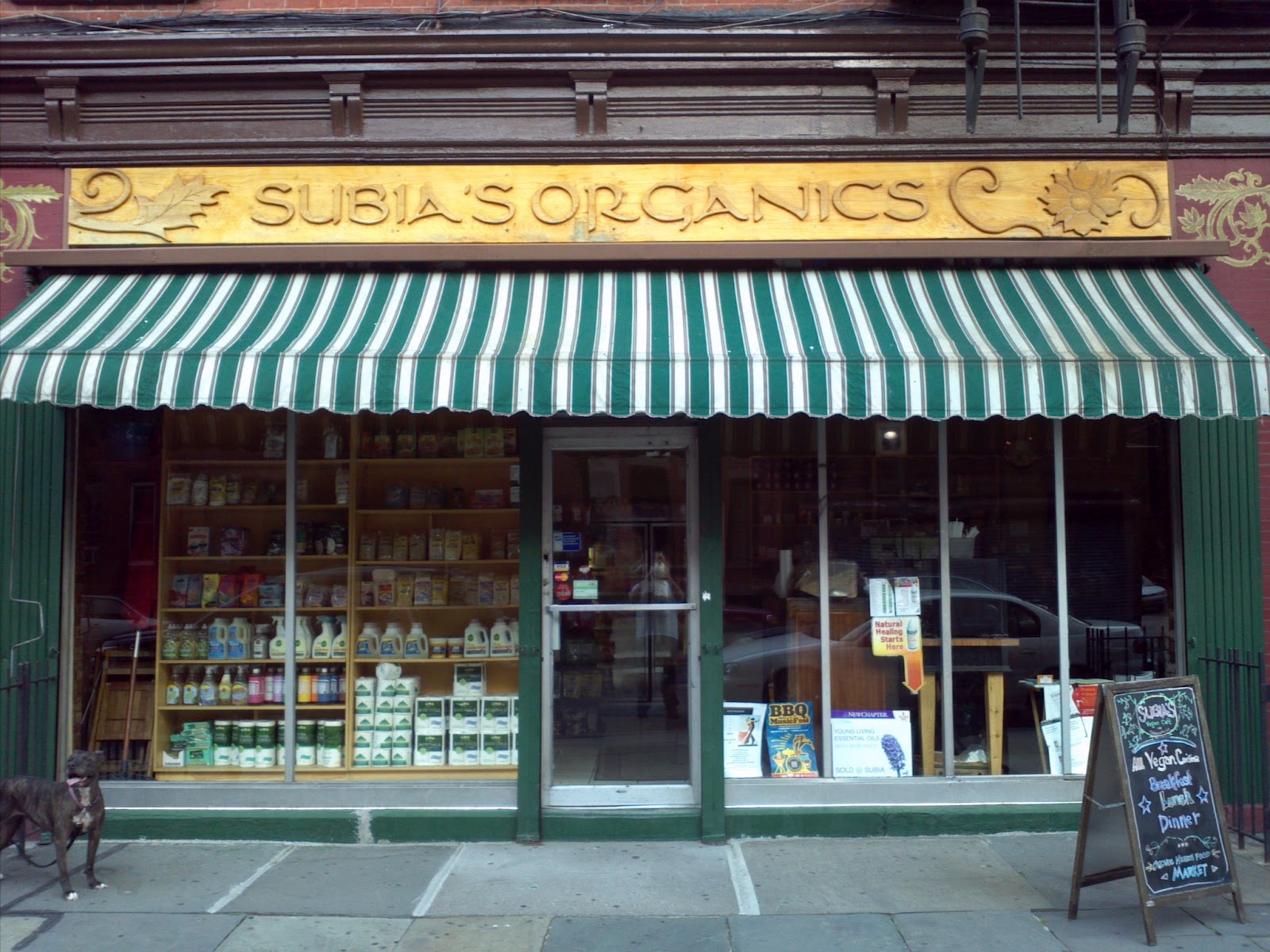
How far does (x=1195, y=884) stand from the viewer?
5.42 metres

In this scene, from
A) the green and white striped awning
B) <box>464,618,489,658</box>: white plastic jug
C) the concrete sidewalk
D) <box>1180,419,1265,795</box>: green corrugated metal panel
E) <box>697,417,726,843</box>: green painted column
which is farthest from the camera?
<box>464,618,489,658</box>: white plastic jug

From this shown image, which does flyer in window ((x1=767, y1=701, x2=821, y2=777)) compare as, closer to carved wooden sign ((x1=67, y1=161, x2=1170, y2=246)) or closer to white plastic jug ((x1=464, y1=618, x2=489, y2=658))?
white plastic jug ((x1=464, y1=618, x2=489, y2=658))

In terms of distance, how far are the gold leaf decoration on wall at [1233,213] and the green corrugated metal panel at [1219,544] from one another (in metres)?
1.17

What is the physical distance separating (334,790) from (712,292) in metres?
4.09

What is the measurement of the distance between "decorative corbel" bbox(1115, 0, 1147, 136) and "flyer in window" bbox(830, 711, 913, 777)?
4.26 metres

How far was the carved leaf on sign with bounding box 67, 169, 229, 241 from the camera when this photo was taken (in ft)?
23.7

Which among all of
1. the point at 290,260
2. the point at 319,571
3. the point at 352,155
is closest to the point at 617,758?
the point at 319,571

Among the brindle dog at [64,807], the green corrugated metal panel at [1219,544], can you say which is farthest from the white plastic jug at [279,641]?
the green corrugated metal panel at [1219,544]

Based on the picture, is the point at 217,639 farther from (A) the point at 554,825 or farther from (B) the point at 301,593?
(A) the point at 554,825

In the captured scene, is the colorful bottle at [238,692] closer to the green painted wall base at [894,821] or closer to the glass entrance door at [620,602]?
the glass entrance door at [620,602]

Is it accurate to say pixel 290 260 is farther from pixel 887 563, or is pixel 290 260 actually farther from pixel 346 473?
pixel 887 563

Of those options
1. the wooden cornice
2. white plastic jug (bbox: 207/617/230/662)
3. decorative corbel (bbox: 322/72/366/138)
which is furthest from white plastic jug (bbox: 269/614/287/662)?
the wooden cornice

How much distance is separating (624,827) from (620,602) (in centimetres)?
145

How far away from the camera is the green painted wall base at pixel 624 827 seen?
6938 mm
